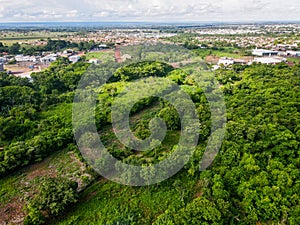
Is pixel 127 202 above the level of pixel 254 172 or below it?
below

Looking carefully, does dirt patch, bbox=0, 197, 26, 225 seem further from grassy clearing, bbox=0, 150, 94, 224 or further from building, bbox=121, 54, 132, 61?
building, bbox=121, 54, 132, 61

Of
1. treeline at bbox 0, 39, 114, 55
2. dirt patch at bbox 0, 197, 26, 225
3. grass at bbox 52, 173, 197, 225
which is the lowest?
dirt patch at bbox 0, 197, 26, 225

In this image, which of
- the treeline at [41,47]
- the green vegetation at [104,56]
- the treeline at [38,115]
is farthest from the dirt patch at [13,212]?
the treeline at [41,47]

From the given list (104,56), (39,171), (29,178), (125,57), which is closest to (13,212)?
(29,178)

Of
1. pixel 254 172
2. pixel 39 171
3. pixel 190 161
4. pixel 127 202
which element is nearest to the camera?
pixel 127 202

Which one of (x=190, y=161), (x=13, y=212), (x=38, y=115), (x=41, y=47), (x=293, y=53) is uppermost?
(x=190, y=161)

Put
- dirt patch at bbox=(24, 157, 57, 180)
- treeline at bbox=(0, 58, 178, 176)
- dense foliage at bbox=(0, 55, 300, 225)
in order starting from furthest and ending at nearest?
treeline at bbox=(0, 58, 178, 176)
dirt patch at bbox=(24, 157, 57, 180)
dense foliage at bbox=(0, 55, 300, 225)

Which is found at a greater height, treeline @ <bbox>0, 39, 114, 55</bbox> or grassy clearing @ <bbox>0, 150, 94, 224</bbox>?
treeline @ <bbox>0, 39, 114, 55</bbox>

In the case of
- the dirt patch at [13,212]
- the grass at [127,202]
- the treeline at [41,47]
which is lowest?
the dirt patch at [13,212]

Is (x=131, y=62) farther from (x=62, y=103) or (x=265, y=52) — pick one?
(x=265, y=52)

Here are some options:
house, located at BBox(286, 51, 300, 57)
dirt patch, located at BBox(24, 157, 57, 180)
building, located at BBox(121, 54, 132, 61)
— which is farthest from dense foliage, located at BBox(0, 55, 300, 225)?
house, located at BBox(286, 51, 300, 57)

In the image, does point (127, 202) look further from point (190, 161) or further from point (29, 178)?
point (29, 178)

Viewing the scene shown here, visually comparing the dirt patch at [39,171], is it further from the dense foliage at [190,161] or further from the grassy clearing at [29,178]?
the dense foliage at [190,161]
